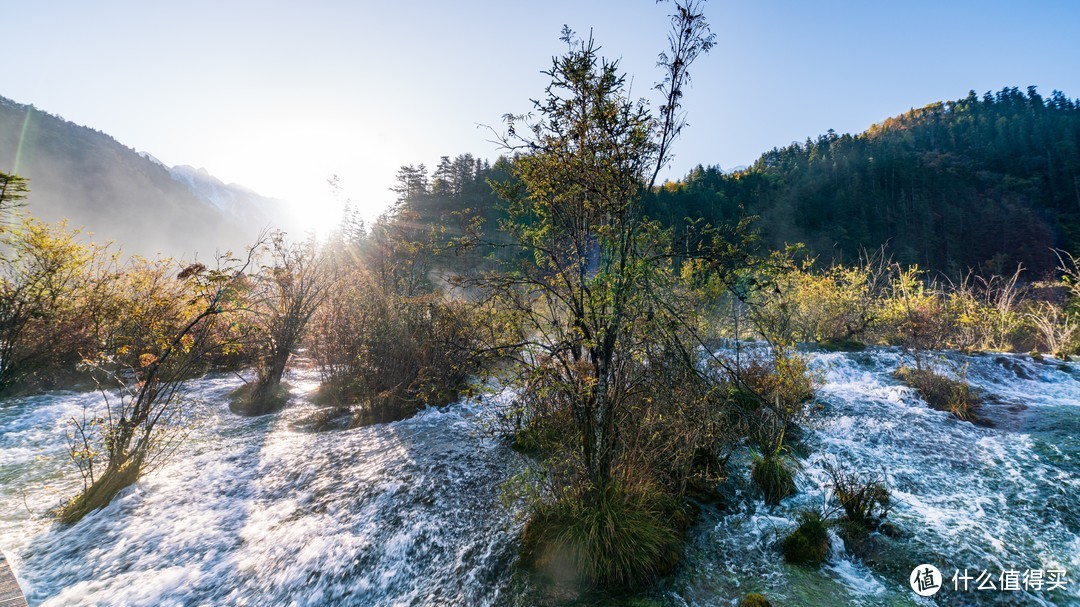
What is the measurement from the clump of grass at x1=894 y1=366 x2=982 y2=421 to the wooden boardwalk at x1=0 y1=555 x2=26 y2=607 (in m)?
12.7

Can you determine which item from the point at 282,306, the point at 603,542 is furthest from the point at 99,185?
the point at 603,542

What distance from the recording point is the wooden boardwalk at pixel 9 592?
7.38 feet

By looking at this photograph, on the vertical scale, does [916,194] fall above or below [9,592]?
above

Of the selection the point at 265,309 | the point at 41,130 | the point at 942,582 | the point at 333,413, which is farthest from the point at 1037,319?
the point at 41,130

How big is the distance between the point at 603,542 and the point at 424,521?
7.41 feet

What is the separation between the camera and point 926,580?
3838mm

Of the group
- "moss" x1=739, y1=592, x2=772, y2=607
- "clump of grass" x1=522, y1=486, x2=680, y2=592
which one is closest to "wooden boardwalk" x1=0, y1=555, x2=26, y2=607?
"clump of grass" x1=522, y1=486, x2=680, y2=592

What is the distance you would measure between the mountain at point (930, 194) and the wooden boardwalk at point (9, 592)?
47.4 metres

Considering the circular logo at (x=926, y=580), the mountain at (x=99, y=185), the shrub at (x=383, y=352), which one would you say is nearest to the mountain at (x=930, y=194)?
the shrub at (x=383, y=352)

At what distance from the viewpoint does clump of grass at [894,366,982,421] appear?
7.97 meters

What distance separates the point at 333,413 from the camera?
844 cm

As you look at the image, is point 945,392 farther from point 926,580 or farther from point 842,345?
point 926,580

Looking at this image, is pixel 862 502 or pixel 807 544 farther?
pixel 862 502

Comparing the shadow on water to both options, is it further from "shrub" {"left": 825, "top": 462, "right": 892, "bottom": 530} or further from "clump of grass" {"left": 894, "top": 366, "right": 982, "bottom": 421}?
"clump of grass" {"left": 894, "top": 366, "right": 982, "bottom": 421}
